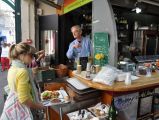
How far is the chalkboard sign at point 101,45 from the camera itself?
2.79m

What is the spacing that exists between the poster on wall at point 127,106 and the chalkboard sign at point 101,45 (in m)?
0.64

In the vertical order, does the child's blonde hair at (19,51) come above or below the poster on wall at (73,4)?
below

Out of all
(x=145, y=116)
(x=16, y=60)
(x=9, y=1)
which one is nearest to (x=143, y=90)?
(x=145, y=116)

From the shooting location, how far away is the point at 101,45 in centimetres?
289

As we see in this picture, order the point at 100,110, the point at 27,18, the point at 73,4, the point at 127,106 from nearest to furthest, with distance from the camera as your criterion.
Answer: the point at 100,110
the point at 127,106
the point at 73,4
the point at 27,18

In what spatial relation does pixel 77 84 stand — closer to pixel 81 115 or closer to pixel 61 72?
pixel 81 115

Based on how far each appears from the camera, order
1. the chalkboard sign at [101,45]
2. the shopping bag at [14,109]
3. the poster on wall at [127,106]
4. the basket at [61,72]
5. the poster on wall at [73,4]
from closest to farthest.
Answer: the shopping bag at [14,109], the poster on wall at [127,106], the chalkboard sign at [101,45], the poster on wall at [73,4], the basket at [61,72]

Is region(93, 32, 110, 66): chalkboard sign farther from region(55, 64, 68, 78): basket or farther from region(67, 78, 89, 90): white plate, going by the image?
region(55, 64, 68, 78): basket

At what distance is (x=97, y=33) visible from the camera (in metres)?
2.98

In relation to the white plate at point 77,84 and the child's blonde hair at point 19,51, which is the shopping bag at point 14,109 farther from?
the white plate at point 77,84

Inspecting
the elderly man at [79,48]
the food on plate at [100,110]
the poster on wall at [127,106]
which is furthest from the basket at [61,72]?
the poster on wall at [127,106]

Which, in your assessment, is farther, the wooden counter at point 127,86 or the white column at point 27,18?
the white column at point 27,18

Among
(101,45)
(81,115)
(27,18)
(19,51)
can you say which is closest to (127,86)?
(81,115)

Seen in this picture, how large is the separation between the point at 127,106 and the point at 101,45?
98 cm
